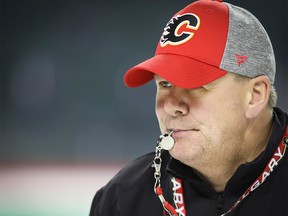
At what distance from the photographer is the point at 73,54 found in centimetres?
495

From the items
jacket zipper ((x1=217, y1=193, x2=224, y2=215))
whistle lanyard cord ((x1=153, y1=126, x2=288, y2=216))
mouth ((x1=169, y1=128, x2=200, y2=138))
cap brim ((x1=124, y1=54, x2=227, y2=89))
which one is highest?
cap brim ((x1=124, y1=54, x2=227, y2=89))

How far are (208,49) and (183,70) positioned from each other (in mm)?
91

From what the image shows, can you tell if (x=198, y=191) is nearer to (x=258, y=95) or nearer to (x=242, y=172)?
(x=242, y=172)

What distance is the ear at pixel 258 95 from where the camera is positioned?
1419 mm

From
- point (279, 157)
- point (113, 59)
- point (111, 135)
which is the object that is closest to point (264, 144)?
point (279, 157)

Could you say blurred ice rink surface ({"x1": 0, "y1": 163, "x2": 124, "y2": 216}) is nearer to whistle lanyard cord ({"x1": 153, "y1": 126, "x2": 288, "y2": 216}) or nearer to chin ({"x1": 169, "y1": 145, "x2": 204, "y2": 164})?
whistle lanyard cord ({"x1": 153, "y1": 126, "x2": 288, "y2": 216})

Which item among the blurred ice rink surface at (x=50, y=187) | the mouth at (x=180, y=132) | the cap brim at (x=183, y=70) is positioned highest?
the cap brim at (x=183, y=70)

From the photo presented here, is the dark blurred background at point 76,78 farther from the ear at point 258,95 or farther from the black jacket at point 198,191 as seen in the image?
the ear at point 258,95

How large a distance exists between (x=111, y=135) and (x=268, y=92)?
3.26 meters

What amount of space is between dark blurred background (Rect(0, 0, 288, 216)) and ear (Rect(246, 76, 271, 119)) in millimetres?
2685

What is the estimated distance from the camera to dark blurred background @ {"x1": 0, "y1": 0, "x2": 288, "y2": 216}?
446 cm

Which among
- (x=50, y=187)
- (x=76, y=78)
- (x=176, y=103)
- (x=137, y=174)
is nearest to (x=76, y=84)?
(x=76, y=78)

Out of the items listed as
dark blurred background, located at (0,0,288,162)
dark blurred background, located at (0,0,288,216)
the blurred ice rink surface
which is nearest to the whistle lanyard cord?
the blurred ice rink surface

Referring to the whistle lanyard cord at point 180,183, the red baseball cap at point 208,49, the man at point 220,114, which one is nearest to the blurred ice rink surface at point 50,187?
the whistle lanyard cord at point 180,183
